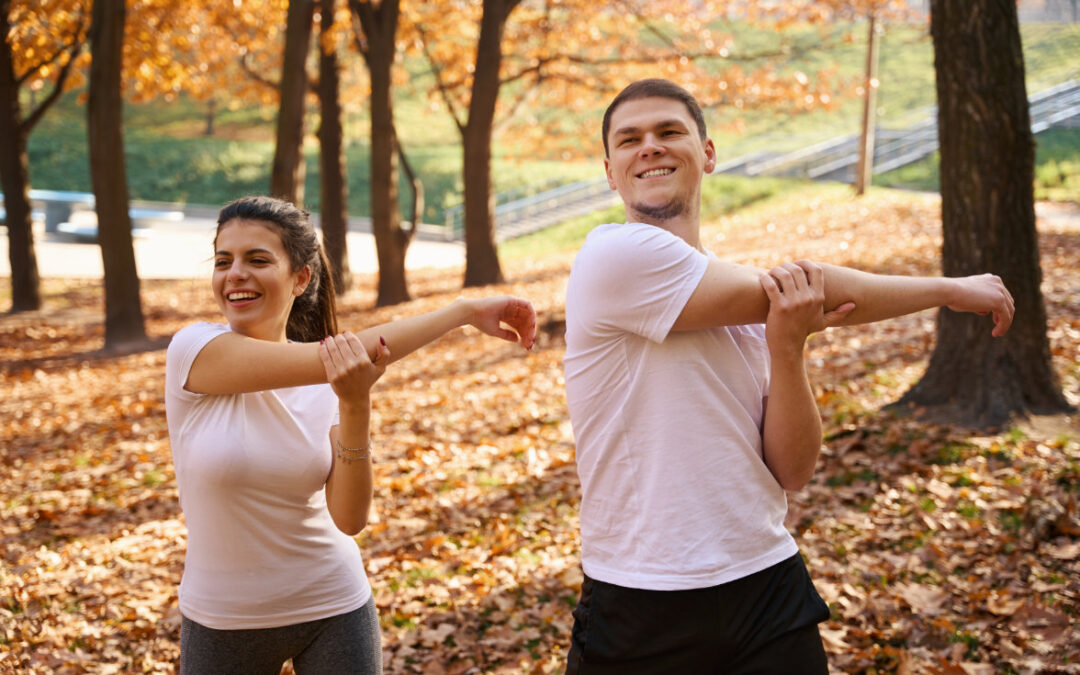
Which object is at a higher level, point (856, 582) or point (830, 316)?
point (830, 316)

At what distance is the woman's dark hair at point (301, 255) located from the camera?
2955 mm

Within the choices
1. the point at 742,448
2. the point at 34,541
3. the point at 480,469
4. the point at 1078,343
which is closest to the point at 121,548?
the point at 34,541

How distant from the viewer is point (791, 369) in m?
2.41

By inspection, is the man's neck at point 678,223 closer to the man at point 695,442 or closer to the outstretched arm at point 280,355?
the man at point 695,442

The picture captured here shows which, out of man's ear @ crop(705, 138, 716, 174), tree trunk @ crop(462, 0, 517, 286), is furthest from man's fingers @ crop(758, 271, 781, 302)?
tree trunk @ crop(462, 0, 517, 286)

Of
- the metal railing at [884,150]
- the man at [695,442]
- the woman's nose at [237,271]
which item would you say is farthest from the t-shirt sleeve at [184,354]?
the metal railing at [884,150]

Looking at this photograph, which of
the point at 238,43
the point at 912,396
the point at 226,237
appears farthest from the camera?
the point at 238,43

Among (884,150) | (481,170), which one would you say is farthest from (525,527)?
(884,150)

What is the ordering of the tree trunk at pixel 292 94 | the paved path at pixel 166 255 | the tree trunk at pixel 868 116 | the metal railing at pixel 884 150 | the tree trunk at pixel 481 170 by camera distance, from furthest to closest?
the metal railing at pixel 884 150 → the tree trunk at pixel 868 116 → the paved path at pixel 166 255 → the tree trunk at pixel 481 170 → the tree trunk at pixel 292 94

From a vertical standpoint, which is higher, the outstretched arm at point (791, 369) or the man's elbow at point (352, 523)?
the outstretched arm at point (791, 369)

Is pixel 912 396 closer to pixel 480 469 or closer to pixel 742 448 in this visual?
pixel 480 469

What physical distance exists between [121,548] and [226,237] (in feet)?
14.8

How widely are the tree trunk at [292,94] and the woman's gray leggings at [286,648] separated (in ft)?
33.2

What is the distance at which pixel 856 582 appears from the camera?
517 cm
